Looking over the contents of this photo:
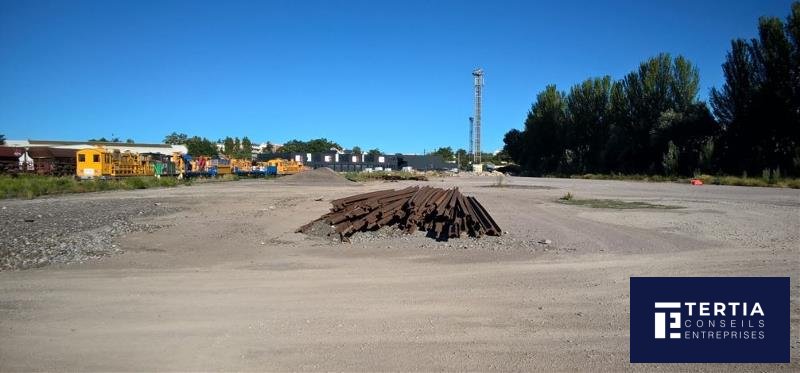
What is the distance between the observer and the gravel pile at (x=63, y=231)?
9.62m

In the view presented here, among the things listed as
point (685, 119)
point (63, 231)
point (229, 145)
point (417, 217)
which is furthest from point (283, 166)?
point (229, 145)

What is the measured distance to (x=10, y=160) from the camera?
4672 cm

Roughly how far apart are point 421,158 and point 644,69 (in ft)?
252

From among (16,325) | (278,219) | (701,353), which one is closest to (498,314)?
(701,353)

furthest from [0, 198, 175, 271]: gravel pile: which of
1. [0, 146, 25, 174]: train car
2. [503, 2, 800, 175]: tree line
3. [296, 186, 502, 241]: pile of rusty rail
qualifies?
[503, 2, 800, 175]: tree line

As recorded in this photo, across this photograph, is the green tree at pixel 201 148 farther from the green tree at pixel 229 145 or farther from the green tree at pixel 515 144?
the green tree at pixel 515 144

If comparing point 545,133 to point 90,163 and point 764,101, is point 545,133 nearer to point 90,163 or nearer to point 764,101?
point 764,101

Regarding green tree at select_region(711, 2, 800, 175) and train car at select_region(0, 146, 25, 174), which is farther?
train car at select_region(0, 146, 25, 174)

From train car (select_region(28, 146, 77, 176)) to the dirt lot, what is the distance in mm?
39592

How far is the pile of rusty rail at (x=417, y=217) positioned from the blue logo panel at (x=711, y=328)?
6375 mm

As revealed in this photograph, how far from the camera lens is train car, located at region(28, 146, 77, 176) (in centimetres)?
4588

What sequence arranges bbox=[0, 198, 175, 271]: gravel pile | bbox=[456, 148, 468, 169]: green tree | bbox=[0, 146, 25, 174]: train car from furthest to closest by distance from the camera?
bbox=[456, 148, 468, 169]: green tree, bbox=[0, 146, 25, 174]: train car, bbox=[0, 198, 175, 271]: gravel pile

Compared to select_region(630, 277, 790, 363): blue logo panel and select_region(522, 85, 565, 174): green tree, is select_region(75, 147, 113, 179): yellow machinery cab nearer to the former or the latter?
select_region(630, 277, 790, 363): blue logo panel

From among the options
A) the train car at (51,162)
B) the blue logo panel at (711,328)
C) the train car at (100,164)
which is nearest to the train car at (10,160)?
the train car at (51,162)
